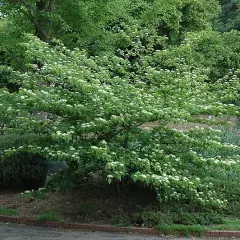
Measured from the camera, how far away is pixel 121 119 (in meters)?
7.54

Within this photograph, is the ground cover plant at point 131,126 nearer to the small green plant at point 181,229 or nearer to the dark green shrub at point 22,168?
the small green plant at point 181,229

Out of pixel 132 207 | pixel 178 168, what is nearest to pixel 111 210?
pixel 132 207

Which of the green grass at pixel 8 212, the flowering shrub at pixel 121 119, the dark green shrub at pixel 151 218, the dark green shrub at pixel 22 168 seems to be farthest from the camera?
the dark green shrub at pixel 22 168

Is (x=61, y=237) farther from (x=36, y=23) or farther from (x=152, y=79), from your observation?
(x=36, y=23)

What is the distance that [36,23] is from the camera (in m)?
14.2

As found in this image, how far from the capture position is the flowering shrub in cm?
768

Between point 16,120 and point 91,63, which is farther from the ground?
point 91,63

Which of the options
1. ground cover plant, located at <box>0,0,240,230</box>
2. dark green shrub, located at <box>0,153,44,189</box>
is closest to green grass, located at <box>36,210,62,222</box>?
ground cover plant, located at <box>0,0,240,230</box>

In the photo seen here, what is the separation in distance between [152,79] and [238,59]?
16460 millimetres

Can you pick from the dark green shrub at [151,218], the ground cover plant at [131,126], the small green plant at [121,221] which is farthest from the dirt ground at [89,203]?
the dark green shrub at [151,218]

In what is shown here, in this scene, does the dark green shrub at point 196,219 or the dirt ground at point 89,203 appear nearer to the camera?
the dark green shrub at point 196,219

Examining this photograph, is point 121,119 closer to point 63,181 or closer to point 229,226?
point 63,181

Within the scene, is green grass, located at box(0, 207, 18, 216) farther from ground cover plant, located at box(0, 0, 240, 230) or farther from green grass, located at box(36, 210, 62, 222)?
ground cover plant, located at box(0, 0, 240, 230)

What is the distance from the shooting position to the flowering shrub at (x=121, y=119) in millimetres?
→ 7676
